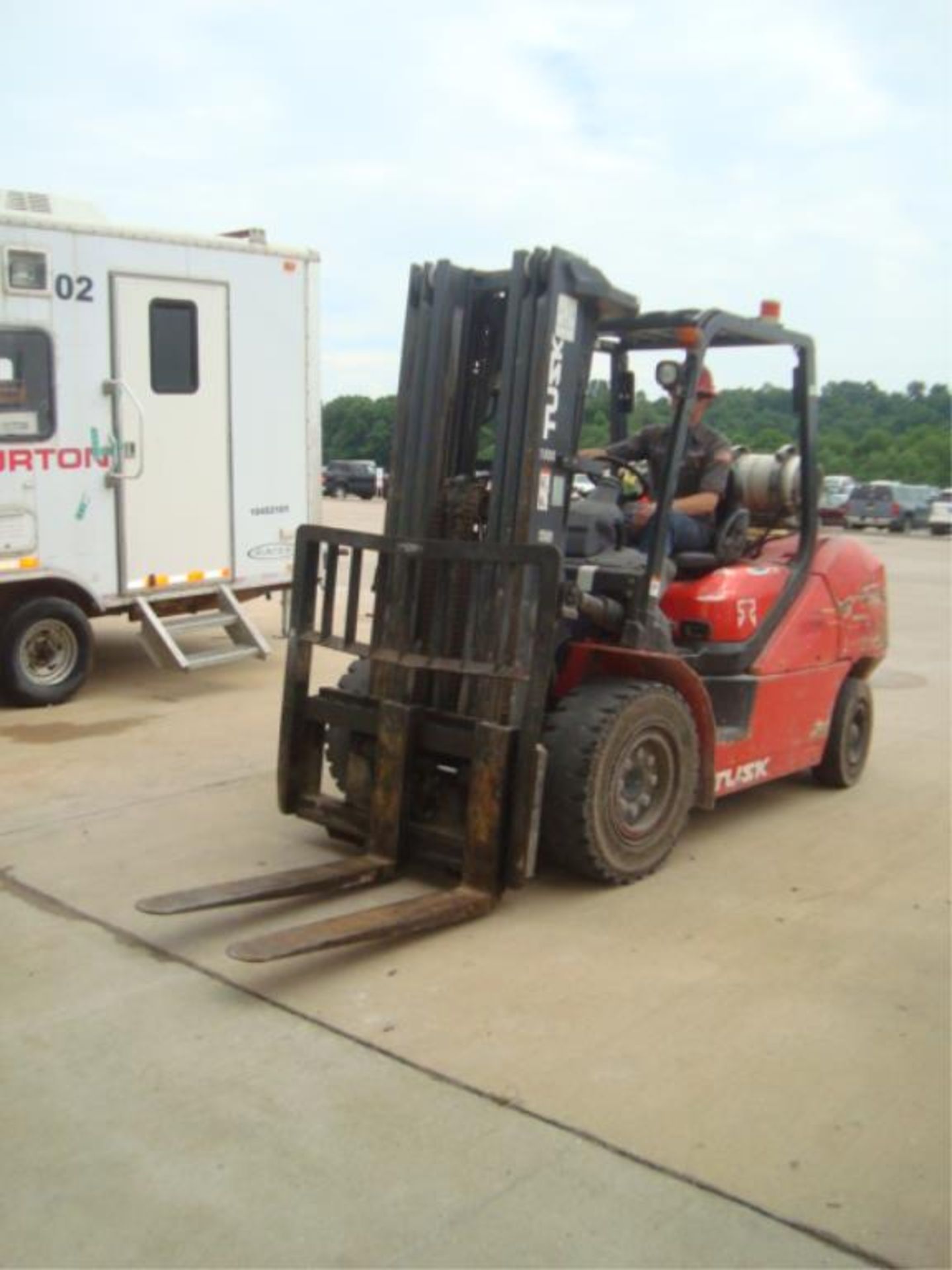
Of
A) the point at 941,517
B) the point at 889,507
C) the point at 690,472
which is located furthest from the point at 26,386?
the point at 941,517

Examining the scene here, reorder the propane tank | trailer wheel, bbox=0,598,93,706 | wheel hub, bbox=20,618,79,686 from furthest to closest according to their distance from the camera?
1. wheel hub, bbox=20,618,79,686
2. trailer wheel, bbox=0,598,93,706
3. the propane tank

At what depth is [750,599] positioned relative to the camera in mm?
6484

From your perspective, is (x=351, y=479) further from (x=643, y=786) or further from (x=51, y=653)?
(x=643, y=786)

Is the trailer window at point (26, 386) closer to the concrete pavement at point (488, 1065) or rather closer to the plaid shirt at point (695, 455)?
the concrete pavement at point (488, 1065)

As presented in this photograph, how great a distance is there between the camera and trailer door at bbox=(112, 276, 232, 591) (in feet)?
30.5

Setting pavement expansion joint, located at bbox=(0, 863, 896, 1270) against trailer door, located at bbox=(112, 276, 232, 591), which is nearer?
pavement expansion joint, located at bbox=(0, 863, 896, 1270)

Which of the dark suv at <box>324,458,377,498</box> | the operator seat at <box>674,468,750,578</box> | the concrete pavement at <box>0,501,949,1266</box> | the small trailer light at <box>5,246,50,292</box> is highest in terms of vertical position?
the small trailer light at <box>5,246,50,292</box>

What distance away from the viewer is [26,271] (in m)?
8.65

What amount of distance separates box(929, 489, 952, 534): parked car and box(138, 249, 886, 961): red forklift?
34.8 meters

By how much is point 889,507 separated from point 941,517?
1.51 m

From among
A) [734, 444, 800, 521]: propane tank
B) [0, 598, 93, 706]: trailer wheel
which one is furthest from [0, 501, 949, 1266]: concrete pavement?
[0, 598, 93, 706]: trailer wheel

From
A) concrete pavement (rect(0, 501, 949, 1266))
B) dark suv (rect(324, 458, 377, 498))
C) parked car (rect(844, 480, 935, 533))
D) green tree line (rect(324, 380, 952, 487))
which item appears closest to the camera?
concrete pavement (rect(0, 501, 949, 1266))

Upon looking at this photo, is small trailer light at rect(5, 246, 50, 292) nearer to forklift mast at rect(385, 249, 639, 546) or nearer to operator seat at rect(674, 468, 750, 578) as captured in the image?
forklift mast at rect(385, 249, 639, 546)

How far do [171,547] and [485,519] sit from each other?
15.3ft
